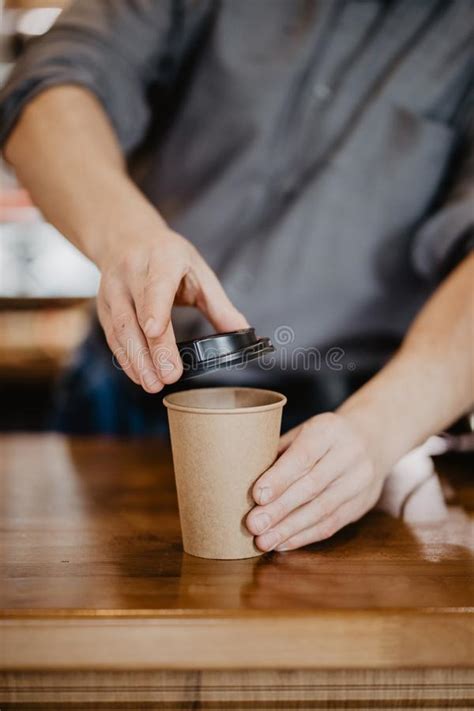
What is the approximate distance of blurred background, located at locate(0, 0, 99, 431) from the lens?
13.0ft

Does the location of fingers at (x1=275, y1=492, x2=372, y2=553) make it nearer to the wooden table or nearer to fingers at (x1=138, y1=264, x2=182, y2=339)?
the wooden table

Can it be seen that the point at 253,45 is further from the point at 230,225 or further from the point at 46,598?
the point at 46,598

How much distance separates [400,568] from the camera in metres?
0.84

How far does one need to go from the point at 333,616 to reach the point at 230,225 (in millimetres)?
1006

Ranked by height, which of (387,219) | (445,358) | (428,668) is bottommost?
(428,668)

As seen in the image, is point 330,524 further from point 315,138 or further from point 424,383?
point 315,138

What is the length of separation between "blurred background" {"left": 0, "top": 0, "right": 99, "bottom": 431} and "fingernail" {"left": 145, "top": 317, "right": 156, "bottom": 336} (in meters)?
3.20

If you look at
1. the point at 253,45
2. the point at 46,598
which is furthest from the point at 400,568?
the point at 253,45

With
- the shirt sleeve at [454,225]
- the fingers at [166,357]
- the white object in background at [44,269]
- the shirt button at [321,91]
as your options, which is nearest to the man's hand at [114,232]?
the fingers at [166,357]

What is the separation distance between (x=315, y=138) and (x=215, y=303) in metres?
0.70

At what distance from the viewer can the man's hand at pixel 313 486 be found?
0.86 metres

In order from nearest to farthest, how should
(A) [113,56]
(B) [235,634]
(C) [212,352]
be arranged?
(B) [235,634]
(C) [212,352]
(A) [113,56]

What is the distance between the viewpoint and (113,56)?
1.47 metres

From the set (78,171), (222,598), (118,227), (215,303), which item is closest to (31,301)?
(78,171)
